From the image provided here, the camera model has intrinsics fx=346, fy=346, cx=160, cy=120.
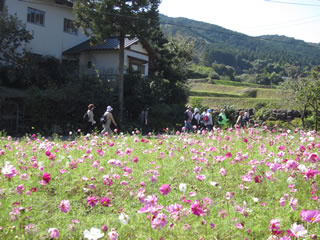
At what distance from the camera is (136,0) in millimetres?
20062

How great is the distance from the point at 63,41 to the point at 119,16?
750 centimetres

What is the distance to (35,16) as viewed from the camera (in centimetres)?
2345

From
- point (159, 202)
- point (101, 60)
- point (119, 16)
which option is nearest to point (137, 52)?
point (101, 60)

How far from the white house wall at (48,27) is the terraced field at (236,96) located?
1131 cm

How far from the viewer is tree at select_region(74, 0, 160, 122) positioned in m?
19.9

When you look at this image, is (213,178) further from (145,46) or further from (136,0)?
(145,46)

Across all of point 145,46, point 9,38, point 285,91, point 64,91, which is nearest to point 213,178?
point 64,91

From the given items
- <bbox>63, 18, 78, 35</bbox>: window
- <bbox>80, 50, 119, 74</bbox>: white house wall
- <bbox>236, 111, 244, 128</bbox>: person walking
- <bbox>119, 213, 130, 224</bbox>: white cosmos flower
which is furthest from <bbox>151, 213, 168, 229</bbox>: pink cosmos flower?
<bbox>63, 18, 78, 35</bbox>: window

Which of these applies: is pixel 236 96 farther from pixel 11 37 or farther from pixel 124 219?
pixel 124 219

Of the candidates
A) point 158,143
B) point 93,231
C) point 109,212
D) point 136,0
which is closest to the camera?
point 93,231

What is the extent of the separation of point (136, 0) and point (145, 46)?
8606mm

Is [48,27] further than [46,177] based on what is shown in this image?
Yes

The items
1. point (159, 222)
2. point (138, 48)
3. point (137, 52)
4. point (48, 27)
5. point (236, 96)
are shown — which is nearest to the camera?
point (159, 222)

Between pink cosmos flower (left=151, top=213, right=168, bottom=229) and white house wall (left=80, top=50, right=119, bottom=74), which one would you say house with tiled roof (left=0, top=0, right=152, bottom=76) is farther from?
pink cosmos flower (left=151, top=213, right=168, bottom=229)
